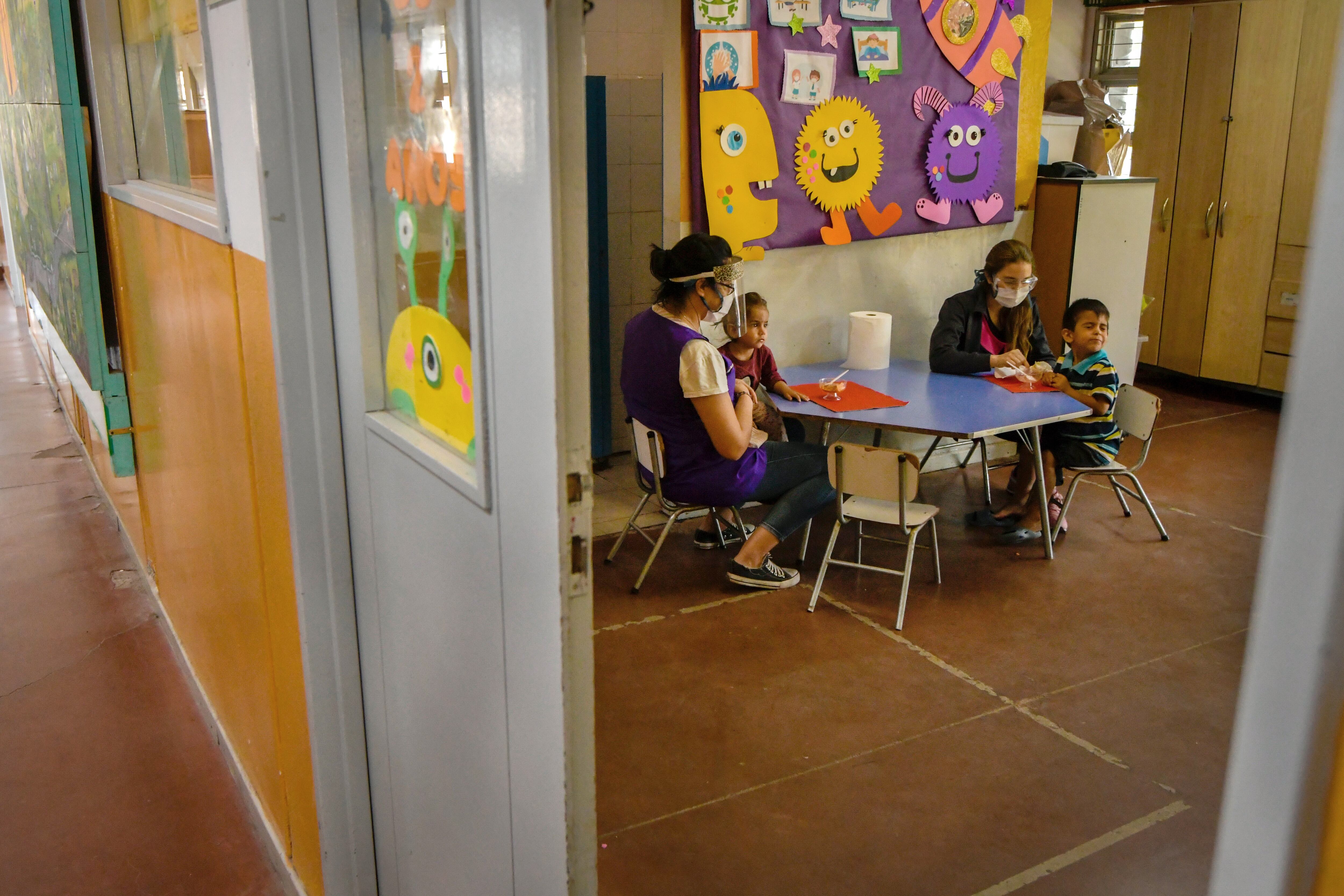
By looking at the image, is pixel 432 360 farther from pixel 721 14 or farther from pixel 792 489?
pixel 721 14

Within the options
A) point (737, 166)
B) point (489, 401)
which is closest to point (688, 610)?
point (737, 166)

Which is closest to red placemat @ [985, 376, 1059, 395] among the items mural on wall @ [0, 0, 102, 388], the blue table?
the blue table

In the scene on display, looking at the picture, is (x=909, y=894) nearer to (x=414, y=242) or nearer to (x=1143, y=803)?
(x=1143, y=803)

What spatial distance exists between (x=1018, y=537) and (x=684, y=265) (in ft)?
6.84

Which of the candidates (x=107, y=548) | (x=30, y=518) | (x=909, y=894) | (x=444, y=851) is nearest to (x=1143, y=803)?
(x=909, y=894)

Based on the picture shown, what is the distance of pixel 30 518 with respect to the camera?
210 inches

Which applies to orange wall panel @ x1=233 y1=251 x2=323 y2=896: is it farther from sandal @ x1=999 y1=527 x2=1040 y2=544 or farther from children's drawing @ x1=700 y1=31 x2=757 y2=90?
sandal @ x1=999 y1=527 x2=1040 y2=544

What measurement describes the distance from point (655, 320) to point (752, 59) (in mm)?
1444

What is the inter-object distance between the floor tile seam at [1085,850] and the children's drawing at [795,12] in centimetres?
341

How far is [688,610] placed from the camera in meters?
4.24

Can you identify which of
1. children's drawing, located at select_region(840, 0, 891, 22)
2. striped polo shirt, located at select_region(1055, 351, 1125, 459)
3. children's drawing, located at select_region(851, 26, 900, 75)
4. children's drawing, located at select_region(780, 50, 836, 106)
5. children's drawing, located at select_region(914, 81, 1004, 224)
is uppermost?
children's drawing, located at select_region(840, 0, 891, 22)

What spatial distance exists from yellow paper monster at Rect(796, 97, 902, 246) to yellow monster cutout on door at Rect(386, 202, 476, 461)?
357 cm

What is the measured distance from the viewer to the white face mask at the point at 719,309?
4.04 m

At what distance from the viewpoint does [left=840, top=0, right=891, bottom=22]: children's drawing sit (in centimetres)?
490
